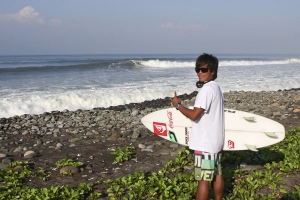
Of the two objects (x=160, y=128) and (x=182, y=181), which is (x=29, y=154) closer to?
(x=160, y=128)

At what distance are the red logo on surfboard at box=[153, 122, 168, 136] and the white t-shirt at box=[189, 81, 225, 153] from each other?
232 cm

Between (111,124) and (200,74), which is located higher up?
(200,74)

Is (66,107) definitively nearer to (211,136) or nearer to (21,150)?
(21,150)

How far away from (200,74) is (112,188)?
6.73 ft

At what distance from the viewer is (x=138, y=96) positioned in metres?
16.3

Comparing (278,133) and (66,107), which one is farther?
(66,107)

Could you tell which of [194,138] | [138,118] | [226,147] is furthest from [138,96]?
[194,138]

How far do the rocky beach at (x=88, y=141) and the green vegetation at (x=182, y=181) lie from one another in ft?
0.85

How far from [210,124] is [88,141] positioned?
4.66 m

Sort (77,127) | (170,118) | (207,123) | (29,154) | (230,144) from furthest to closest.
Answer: (77,127) → (29,154) → (170,118) → (230,144) → (207,123)

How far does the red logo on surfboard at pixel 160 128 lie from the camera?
5785mm

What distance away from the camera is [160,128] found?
5848mm

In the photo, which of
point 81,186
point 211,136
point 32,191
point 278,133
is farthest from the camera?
point 278,133

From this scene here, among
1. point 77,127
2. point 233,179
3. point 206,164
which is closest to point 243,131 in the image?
point 233,179
